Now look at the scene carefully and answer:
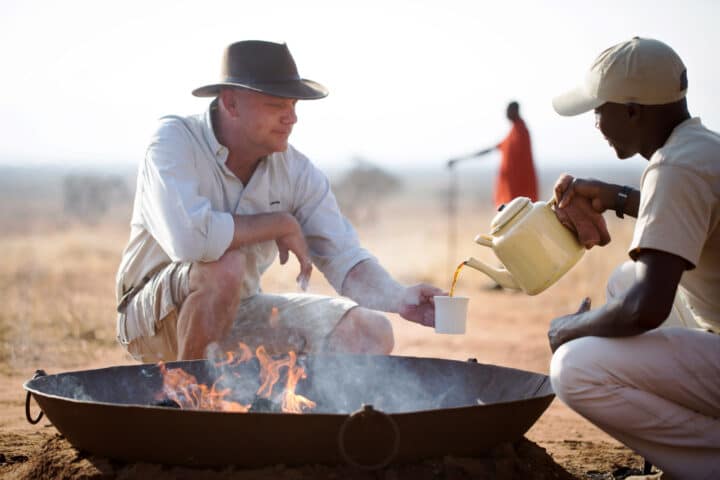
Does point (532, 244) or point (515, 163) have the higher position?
point (532, 244)

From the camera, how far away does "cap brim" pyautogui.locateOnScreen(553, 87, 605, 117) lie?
3.21 m

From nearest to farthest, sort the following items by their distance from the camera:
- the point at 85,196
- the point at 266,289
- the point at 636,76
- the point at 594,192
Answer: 1. the point at 636,76
2. the point at 594,192
3. the point at 266,289
4. the point at 85,196

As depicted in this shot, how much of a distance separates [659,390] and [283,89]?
2024 mm

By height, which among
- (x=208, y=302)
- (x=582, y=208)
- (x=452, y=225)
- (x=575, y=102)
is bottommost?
(x=452, y=225)

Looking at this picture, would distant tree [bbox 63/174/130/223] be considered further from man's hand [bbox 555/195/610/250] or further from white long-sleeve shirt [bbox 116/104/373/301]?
man's hand [bbox 555/195/610/250]

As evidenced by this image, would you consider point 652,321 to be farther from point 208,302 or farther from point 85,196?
point 85,196

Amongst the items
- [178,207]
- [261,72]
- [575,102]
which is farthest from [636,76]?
[178,207]

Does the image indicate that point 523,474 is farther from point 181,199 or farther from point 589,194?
point 181,199

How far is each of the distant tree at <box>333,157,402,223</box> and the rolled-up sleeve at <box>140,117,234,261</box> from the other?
3749cm

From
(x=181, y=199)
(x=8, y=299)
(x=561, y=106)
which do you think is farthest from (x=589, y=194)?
(x=8, y=299)

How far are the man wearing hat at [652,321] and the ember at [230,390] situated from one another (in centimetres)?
102

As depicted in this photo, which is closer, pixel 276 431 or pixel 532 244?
pixel 276 431

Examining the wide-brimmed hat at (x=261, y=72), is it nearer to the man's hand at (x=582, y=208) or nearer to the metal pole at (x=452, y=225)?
the man's hand at (x=582, y=208)

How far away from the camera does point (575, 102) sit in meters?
3.31
